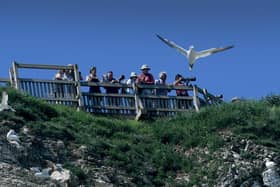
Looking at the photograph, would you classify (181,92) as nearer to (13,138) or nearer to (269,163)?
(269,163)

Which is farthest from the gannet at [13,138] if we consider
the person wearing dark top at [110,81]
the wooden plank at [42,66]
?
the person wearing dark top at [110,81]

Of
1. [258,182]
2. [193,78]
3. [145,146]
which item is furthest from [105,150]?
[193,78]

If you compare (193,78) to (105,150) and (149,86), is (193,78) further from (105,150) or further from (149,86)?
(105,150)

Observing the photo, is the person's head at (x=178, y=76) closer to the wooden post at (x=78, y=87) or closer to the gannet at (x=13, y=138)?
the wooden post at (x=78, y=87)

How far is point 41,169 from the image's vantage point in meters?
32.2

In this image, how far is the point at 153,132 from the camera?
3759 centimetres

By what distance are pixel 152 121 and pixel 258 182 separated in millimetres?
6340

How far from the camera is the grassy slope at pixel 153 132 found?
34.5m

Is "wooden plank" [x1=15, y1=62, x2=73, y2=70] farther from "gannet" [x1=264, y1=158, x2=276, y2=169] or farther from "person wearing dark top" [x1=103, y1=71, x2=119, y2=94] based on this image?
"gannet" [x1=264, y1=158, x2=276, y2=169]

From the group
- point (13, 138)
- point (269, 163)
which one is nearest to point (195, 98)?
point (269, 163)

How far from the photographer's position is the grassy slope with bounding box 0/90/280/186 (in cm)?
3447

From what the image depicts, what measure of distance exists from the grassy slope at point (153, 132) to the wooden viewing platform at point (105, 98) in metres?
0.92

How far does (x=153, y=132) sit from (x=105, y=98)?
8.21ft

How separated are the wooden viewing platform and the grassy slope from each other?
923 mm
